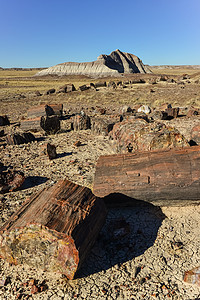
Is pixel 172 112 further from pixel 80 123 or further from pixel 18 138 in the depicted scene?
pixel 18 138

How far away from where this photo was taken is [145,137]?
439cm

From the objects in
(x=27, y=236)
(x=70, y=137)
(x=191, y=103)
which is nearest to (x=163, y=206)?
(x=27, y=236)

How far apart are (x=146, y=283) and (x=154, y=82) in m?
25.2

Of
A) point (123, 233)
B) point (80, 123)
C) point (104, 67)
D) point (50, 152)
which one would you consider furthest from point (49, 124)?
point (104, 67)

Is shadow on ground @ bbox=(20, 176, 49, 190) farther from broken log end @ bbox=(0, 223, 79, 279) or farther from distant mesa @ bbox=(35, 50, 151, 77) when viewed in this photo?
distant mesa @ bbox=(35, 50, 151, 77)

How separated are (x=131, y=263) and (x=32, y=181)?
8.96ft

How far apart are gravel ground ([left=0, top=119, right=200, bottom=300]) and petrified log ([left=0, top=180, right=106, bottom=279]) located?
0.16 meters

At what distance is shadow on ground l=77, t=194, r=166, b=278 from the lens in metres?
2.47

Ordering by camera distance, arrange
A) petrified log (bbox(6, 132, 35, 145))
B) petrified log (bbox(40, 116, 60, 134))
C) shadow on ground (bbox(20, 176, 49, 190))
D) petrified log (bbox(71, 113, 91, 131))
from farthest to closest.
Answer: petrified log (bbox(71, 113, 91, 131)) → petrified log (bbox(40, 116, 60, 134)) → petrified log (bbox(6, 132, 35, 145)) → shadow on ground (bbox(20, 176, 49, 190))

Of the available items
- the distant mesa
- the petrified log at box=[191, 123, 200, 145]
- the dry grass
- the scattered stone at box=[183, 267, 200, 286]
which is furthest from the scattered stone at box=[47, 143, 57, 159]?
the distant mesa

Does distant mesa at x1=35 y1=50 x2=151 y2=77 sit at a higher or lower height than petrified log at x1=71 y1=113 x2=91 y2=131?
higher

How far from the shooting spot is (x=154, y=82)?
2475cm

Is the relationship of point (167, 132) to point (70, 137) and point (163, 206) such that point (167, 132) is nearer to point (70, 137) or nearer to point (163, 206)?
point (163, 206)

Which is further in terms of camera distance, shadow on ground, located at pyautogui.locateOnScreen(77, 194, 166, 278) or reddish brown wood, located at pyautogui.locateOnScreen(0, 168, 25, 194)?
reddish brown wood, located at pyautogui.locateOnScreen(0, 168, 25, 194)
